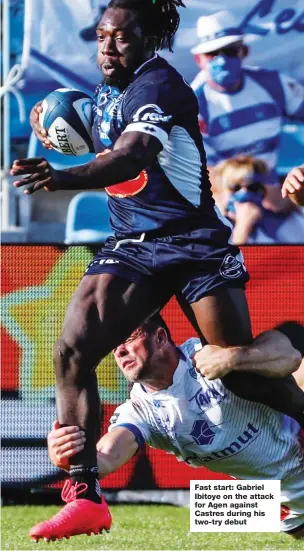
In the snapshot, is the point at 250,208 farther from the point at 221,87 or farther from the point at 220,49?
the point at 220,49

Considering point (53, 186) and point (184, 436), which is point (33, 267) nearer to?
point (184, 436)

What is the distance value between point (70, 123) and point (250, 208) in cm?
412

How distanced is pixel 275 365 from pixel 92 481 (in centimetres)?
85

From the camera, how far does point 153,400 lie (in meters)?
5.07

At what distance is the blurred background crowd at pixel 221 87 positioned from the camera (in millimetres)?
9102

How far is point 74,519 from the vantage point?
4.51 meters

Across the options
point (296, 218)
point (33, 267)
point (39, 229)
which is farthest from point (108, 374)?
point (39, 229)

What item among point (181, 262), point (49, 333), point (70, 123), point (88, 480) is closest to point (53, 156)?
point (49, 333)

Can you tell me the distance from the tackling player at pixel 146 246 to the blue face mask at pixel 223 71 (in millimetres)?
4381

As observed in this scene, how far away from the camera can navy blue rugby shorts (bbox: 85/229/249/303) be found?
4711 mm

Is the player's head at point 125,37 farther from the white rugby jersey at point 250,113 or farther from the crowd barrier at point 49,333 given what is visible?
the white rugby jersey at point 250,113

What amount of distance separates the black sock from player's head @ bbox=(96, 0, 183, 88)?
57.6 inches

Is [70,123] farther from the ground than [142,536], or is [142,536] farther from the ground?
[70,123]

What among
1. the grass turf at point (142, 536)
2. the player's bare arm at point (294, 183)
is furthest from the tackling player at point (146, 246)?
the grass turf at point (142, 536)
